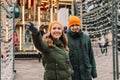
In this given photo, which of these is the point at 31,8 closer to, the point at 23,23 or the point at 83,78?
the point at 23,23

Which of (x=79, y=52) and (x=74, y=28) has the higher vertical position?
(x=74, y=28)

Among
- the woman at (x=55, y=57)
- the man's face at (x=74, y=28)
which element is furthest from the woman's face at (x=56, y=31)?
the man's face at (x=74, y=28)

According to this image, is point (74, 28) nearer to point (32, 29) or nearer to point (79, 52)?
point (79, 52)

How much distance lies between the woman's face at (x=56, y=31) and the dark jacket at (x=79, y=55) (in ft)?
3.03

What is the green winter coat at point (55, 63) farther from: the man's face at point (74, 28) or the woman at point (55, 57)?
the man's face at point (74, 28)

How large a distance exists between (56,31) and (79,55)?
3.48ft

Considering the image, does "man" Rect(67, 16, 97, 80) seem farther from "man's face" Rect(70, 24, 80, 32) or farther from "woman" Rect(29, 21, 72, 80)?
"woman" Rect(29, 21, 72, 80)

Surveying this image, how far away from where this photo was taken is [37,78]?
42.3 feet

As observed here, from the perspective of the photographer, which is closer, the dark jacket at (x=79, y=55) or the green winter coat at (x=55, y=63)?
the green winter coat at (x=55, y=63)

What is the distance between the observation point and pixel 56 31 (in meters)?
5.06

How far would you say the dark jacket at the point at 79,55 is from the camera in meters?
6.00

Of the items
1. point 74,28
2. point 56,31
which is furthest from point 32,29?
point 74,28

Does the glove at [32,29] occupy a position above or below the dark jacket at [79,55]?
above

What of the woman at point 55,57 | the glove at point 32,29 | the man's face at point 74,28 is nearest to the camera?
the glove at point 32,29
